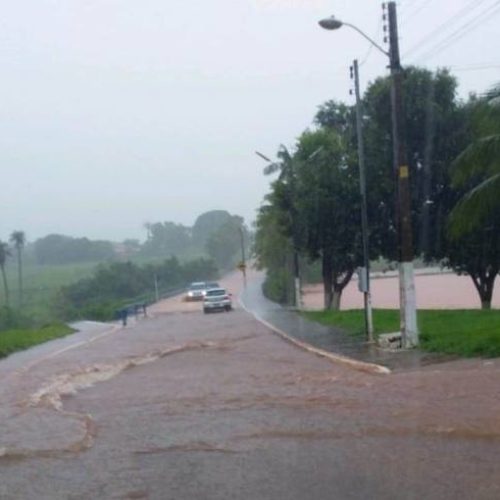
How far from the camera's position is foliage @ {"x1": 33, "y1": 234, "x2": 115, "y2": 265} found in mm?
164000

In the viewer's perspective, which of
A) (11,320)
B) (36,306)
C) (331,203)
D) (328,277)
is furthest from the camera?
(36,306)

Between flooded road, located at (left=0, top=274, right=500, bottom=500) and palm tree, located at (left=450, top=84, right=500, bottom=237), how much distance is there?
188 inches

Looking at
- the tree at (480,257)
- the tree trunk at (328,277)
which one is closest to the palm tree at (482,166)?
the tree at (480,257)

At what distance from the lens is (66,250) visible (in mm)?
165250

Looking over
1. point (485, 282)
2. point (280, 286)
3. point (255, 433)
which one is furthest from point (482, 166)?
point (280, 286)

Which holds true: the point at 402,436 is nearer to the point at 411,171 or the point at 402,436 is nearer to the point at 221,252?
the point at 411,171

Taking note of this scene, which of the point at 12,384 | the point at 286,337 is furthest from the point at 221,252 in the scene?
the point at 12,384

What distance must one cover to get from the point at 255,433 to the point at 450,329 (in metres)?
14.5

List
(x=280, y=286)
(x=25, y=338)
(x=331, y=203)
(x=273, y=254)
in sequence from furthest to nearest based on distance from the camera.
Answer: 1. (x=280, y=286)
2. (x=273, y=254)
3. (x=331, y=203)
4. (x=25, y=338)

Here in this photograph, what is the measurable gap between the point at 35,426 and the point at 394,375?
22.0 feet

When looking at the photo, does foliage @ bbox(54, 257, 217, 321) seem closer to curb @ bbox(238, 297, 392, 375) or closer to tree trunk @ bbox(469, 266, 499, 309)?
tree trunk @ bbox(469, 266, 499, 309)

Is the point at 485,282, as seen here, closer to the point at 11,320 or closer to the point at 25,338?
the point at 25,338

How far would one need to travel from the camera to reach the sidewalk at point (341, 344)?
23281 millimetres

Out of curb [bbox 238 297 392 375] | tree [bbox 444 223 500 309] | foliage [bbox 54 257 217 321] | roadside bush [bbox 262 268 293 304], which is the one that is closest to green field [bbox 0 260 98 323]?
foliage [bbox 54 257 217 321]
